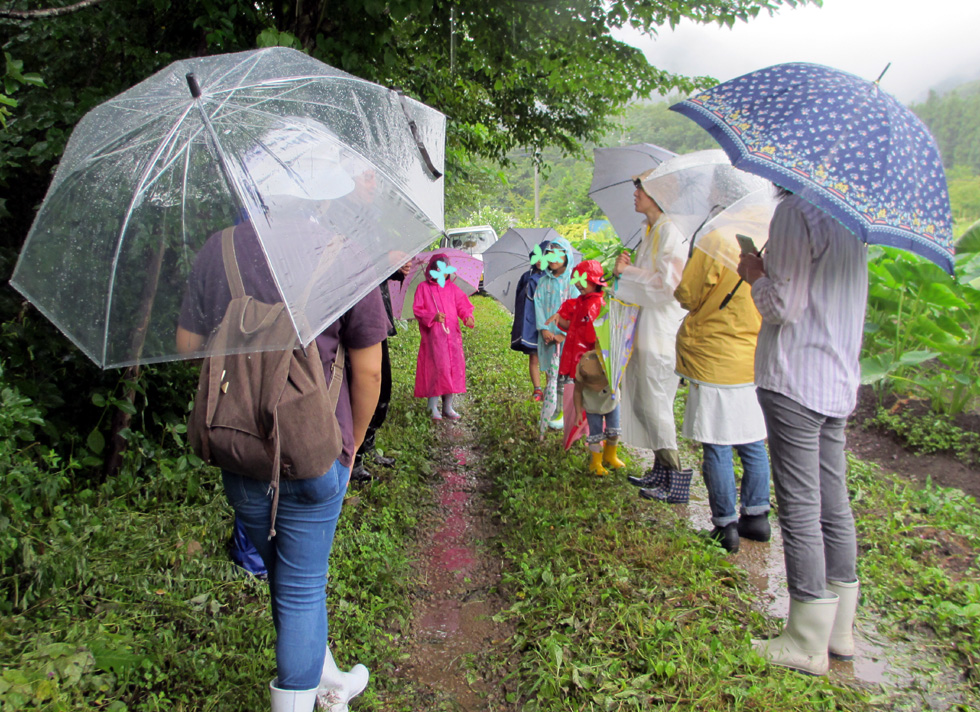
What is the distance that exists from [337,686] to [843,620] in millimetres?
2147

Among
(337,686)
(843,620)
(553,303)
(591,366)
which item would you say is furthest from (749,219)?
(553,303)

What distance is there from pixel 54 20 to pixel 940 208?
4.62m

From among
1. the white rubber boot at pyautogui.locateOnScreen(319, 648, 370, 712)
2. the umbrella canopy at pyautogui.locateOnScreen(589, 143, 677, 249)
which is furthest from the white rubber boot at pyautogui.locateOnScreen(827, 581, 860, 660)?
the umbrella canopy at pyautogui.locateOnScreen(589, 143, 677, 249)

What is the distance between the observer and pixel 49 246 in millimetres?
2049

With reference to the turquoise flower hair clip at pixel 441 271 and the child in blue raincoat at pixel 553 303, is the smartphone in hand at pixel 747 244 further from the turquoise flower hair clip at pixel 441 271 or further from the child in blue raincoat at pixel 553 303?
the turquoise flower hair clip at pixel 441 271

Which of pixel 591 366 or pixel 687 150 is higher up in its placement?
pixel 591 366

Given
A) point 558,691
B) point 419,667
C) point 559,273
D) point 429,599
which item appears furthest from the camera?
point 559,273

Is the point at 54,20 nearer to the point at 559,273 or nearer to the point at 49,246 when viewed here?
the point at 49,246

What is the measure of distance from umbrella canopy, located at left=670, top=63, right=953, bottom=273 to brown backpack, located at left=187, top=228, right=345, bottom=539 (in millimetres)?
1707

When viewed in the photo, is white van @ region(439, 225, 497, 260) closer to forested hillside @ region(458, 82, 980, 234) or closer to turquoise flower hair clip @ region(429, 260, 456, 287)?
forested hillside @ region(458, 82, 980, 234)

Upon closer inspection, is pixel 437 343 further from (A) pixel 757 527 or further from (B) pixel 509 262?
(A) pixel 757 527

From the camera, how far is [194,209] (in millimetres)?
1962

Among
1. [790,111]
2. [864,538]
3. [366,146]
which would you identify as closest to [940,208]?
[790,111]

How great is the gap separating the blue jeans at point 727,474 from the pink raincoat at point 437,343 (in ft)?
11.6
